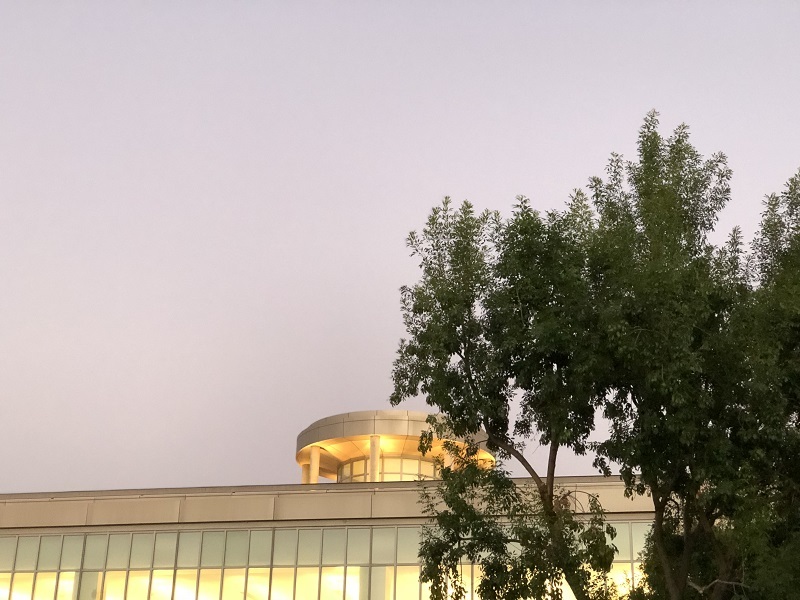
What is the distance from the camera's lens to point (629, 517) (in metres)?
42.8

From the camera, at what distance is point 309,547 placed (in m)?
44.6

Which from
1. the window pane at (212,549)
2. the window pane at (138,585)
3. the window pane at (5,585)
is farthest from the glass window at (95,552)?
the window pane at (212,549)

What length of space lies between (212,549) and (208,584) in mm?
1358

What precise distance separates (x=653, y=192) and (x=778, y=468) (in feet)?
18.9

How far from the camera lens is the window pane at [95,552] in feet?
150

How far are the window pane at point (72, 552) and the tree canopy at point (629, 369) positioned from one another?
27.2m

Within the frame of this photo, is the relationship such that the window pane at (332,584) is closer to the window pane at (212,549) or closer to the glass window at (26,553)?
the window pane at (212,549)

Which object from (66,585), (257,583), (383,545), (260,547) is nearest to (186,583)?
(257,583)

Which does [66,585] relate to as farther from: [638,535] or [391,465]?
[638,535]

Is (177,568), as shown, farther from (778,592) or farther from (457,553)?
(778,592)

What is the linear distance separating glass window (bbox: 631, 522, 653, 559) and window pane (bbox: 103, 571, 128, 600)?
20.0 m

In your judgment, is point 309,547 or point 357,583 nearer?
point 357,583

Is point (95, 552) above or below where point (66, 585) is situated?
→ above

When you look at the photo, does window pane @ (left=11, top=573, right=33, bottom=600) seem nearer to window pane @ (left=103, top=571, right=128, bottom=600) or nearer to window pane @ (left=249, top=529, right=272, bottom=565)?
window pane @ (left=103, top=571, right=128, bottom=600)
